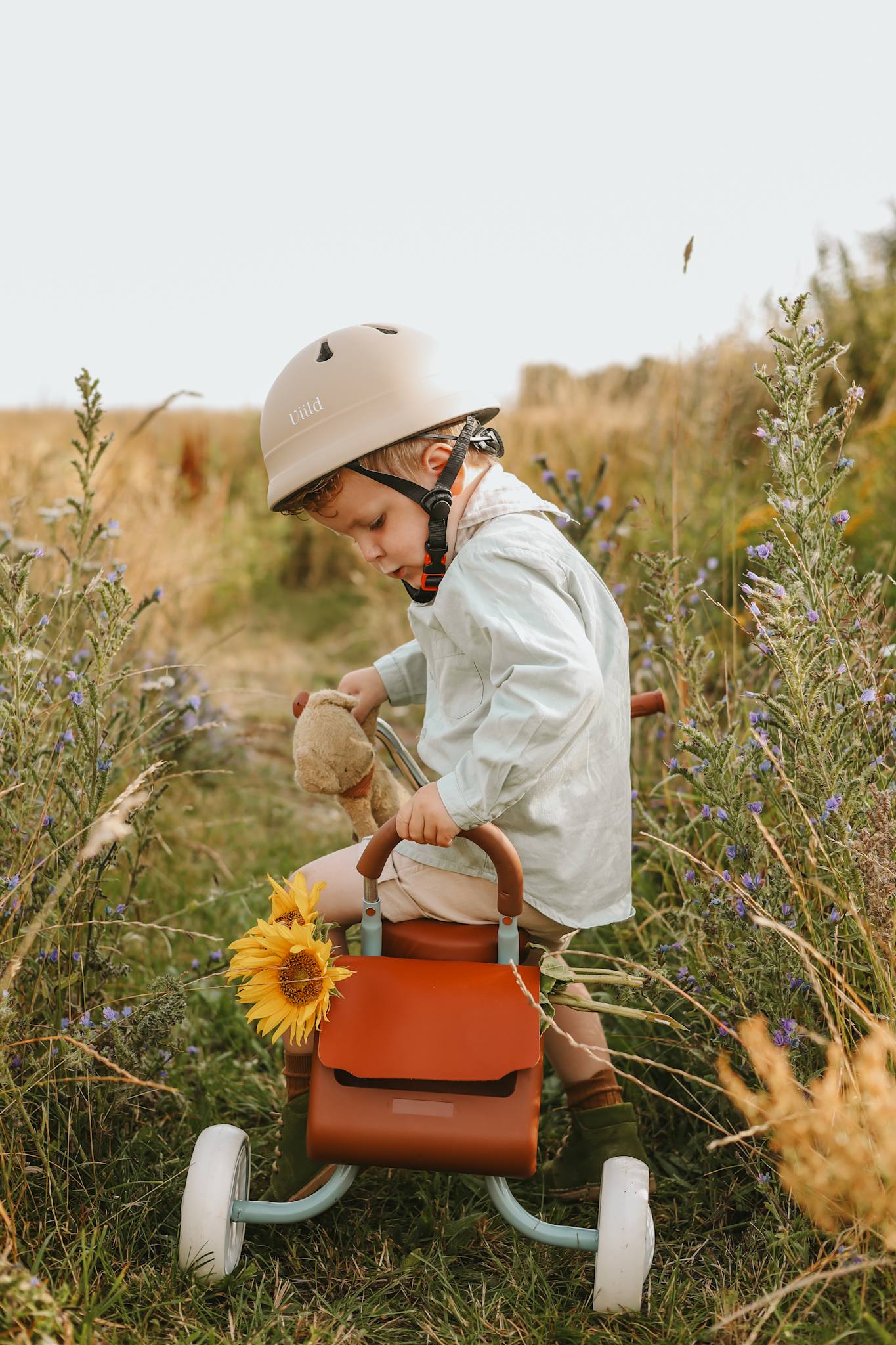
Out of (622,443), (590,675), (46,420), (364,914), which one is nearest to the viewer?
(590,675)

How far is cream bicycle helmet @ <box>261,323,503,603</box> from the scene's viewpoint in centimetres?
200

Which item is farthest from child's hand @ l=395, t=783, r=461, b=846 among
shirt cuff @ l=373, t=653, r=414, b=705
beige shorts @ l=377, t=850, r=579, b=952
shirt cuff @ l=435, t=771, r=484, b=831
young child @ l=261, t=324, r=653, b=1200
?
shirt cuff @ l=373, t=653, r=414, b=705

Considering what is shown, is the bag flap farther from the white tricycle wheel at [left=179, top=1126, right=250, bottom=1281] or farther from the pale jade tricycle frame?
the white tricycle wheel at [left=179, top=1126, right=250, bottom=1281]

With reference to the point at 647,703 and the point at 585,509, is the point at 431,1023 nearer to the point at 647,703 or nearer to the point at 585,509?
the point at 647,703

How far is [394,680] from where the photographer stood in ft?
7.86

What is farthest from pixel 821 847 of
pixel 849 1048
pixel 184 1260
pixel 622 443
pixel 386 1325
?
pixel 622 443

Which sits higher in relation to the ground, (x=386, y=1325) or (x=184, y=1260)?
(x=184, y=1260)

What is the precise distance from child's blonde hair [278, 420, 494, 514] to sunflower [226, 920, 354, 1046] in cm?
79

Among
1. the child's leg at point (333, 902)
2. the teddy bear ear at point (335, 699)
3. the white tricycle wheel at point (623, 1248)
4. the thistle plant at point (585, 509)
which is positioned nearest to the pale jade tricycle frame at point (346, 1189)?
the white tricycle wheel at point (623, 1248)

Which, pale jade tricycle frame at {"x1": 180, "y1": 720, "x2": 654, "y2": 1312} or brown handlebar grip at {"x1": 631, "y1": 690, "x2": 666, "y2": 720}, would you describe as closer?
pale jade tricycle frame at {"x1": 180, "y1": 720, "x2": 654, "y2": 1312}

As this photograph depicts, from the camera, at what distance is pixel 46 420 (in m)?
8.69

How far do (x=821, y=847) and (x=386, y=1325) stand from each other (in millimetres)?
1093

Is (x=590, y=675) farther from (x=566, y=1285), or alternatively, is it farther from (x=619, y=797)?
(x=566, y=1285)

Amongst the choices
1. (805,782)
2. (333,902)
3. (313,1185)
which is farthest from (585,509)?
(313,1185)
